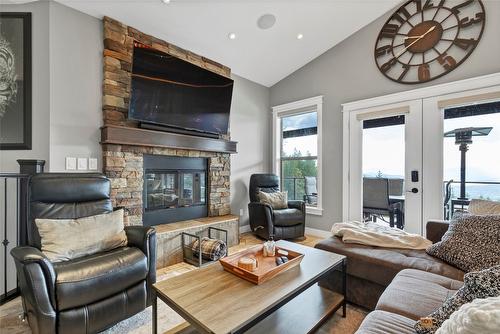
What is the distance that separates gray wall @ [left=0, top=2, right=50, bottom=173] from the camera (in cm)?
242

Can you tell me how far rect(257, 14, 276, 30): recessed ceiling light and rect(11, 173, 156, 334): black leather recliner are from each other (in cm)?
265

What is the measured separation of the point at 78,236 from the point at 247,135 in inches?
121

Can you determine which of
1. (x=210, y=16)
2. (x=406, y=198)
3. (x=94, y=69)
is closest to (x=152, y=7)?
(x=210, y=16)

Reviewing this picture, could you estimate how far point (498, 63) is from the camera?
107 inches

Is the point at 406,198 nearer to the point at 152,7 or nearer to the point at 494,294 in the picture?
the point at 494,294

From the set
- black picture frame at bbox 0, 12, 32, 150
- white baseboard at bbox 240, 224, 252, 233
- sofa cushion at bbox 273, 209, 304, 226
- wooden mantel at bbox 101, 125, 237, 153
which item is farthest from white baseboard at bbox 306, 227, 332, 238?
black picture frame at bbox 0, 12, 32, 150

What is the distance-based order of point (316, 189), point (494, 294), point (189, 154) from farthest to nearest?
point (316, 189) < point (189, 154) < point (494, 294)

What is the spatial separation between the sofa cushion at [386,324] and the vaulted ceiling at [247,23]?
3203mm

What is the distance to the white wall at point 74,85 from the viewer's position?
245cm

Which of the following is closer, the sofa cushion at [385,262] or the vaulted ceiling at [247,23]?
the sofa cushion at [385,262]

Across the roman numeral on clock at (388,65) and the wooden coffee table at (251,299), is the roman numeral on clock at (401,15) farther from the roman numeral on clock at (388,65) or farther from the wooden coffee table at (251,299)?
the wooden coffee table at (251,299)

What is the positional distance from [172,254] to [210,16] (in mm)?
2889

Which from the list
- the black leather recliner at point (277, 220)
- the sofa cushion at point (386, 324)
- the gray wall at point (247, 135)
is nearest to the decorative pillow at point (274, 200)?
the black leather recliner at point (277, 220)

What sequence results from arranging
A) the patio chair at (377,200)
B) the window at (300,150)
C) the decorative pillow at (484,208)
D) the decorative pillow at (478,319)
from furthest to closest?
the window at (300,150)
the patio chair at (377,200)
the decorative pillow at (484,208)
the decorative pillow at (478,319)
